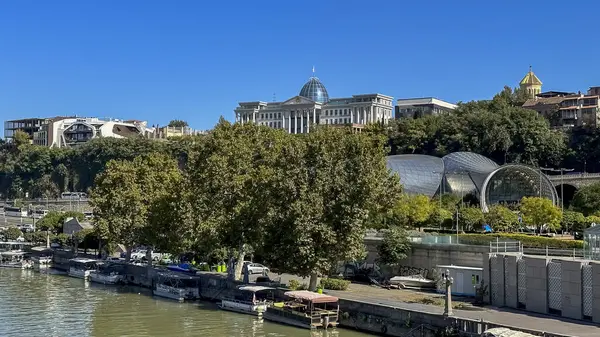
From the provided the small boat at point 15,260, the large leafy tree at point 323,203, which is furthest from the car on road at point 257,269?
the small boat at point 15,260

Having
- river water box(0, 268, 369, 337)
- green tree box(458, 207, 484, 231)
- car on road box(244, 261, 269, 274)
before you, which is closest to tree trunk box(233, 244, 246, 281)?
car on road box(244, 261, 269, 274)

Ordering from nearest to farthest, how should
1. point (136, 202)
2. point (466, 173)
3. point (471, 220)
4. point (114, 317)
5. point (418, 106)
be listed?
point (114, 317)
point (136, 202)
point (471, 220)
point (466, 173)
point (418, 106)

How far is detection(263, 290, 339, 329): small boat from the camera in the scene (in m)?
35.9

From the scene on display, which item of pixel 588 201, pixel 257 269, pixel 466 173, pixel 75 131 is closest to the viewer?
pixel 257 269

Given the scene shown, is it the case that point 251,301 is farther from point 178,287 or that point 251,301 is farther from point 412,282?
point 412,282

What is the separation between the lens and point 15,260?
241 ft

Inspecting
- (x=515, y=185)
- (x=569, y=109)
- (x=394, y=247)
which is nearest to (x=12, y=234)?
(x=394, y=247)

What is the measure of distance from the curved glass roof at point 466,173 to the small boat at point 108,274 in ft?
145

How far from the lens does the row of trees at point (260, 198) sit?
131ft

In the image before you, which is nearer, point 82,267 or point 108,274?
point 108,274

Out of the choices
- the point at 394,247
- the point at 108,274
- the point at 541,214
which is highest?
the point at 541,214

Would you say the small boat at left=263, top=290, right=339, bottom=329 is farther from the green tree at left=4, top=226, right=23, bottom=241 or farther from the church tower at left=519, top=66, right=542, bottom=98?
the church tower at left=519, top=66, right=542, bottom=98

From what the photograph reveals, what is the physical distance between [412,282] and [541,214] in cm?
2346

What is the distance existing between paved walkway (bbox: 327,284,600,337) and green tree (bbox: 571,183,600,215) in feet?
123
